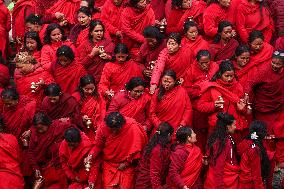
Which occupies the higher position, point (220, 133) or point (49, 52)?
point (220, 133)

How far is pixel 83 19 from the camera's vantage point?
11328 millimetres

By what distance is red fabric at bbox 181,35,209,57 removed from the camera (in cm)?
1038

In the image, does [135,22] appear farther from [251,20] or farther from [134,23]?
[251,20]

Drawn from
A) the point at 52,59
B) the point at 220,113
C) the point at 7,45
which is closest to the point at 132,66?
the point at 52,59

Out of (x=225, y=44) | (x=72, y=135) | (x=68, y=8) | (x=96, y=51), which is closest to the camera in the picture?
(x=72, y=135)

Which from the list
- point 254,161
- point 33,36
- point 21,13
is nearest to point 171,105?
point 254,161

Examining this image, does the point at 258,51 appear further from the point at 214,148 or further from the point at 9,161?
the point at 9,161

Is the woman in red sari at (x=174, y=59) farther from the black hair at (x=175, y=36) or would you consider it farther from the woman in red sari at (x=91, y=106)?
the woman in red sari at (x=91, y=106)

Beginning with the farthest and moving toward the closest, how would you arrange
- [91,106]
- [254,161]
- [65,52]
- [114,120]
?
1. [65,52]
2. [91,106]
3. [114,120]
4. [254,161]

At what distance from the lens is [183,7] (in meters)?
11.1

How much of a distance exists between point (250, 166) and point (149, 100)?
180 centimetres

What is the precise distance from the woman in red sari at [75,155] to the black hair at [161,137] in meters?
0.93

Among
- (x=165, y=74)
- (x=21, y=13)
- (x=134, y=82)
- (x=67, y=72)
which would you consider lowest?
(x=21, y=13)

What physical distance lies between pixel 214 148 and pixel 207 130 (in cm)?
129
